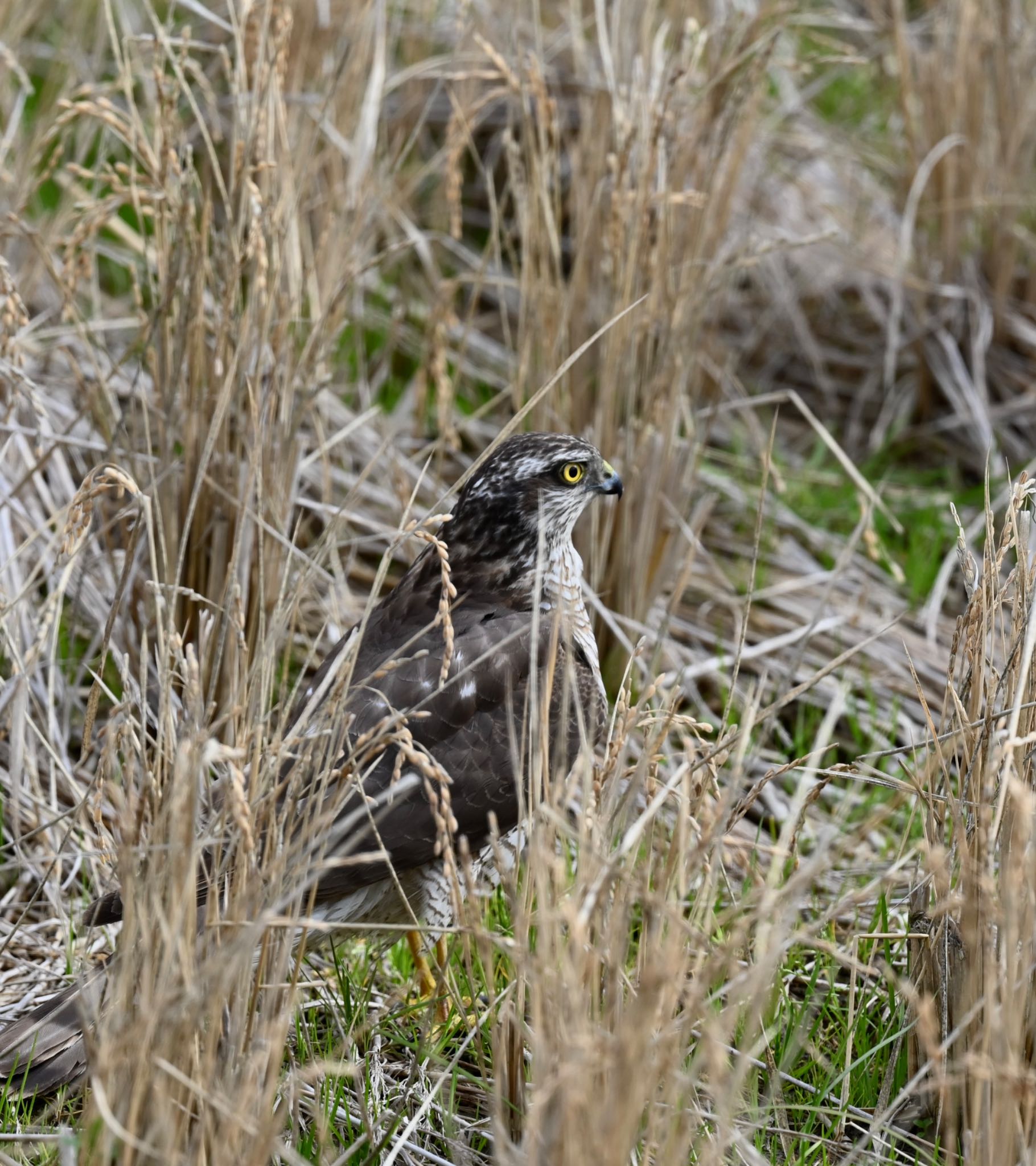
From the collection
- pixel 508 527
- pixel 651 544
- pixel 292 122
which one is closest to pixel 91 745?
pixel 508 527

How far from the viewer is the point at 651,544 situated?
435cm

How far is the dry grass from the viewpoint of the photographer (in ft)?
7.17

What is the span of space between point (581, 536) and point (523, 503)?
78cm

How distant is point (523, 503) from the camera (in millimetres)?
3596

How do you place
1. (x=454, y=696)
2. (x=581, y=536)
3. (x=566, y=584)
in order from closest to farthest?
1. (x=454, y=696)
2. (x=566, y=584)
3. (x=581, y=536)

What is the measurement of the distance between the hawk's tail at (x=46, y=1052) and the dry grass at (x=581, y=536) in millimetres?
88

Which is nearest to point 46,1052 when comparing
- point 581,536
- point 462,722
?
point 462,722

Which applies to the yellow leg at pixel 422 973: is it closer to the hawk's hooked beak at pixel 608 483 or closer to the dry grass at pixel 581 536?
the dry grass at pixel 581 536

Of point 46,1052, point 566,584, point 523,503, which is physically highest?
point 523,503

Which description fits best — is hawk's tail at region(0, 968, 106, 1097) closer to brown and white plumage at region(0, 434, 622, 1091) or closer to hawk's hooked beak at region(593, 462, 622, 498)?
brown and white plumage at region(0, 434, 622, 1091)

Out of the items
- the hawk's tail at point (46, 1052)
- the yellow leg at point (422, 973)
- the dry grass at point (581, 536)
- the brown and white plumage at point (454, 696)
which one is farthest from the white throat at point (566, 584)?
the hawk's tail at point (46, 1052)

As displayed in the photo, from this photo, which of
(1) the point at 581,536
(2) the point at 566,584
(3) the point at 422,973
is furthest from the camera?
(1) the point at 581,536

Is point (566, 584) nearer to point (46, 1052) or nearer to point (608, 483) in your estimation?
point (608, 483)

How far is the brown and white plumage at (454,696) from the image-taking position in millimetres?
2602
